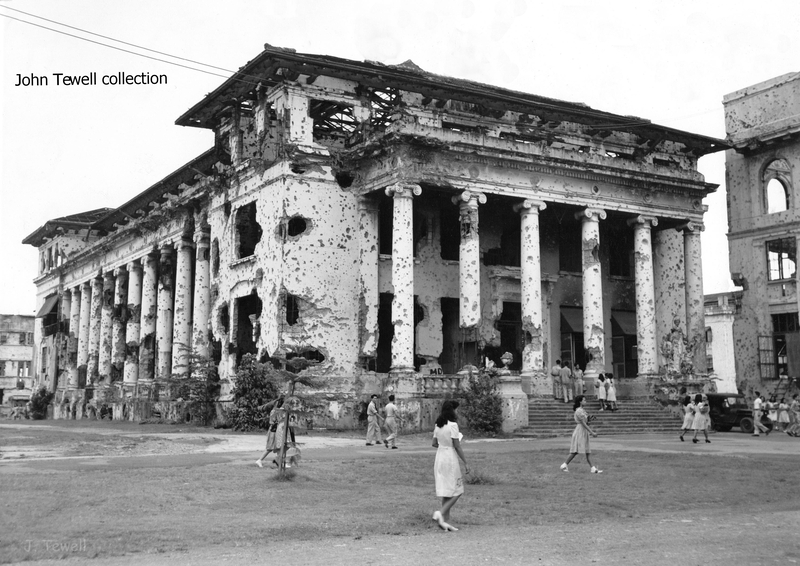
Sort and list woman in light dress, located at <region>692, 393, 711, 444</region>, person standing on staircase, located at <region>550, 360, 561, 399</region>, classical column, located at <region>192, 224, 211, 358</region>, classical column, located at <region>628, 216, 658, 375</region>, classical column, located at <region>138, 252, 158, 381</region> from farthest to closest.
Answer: classical column, located at <region>138, 252, 158, 381</region> → classical column, located at <region>192, 224, 211, 358</region> → classical column, located at <region>628, 216, 658, 375</region> → person standing on staircase, located at <region>550, 360, 561, 399</region> → woman in light dress, located at <region>692, 393, 711, 444</region>

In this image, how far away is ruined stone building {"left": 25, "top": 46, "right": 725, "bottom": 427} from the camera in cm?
2620

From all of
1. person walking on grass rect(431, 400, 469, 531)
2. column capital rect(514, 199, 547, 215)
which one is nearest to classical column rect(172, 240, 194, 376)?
column capital rect(514, 199, 547, 215)

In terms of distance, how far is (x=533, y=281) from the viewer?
27266mm

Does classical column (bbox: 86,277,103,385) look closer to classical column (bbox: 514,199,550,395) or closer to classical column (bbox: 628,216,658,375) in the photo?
classical column (bbox: 514,199,550,395)

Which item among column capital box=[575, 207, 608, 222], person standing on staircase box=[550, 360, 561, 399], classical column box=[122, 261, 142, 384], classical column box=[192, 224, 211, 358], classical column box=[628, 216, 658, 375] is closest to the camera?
person standing on staircase box=[550, 360, 561, 399]

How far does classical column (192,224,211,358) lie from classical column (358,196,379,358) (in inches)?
307

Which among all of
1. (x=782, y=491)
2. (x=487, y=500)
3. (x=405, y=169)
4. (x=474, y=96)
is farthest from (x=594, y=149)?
(x=487, y=500)

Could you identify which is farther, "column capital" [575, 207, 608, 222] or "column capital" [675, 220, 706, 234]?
"column capital" [675, 220, 706, 234]

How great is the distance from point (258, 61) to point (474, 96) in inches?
297

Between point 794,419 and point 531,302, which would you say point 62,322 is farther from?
point 794,419

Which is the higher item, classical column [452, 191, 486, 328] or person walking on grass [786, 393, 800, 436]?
classical column [452, 191, 486, 328]

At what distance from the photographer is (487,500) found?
11.6m

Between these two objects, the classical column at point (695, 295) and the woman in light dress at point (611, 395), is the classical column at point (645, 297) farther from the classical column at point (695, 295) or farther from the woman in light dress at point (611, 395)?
the woman in light dress at point (611, 395)

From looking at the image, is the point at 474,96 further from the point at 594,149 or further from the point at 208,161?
the point at 208,161
